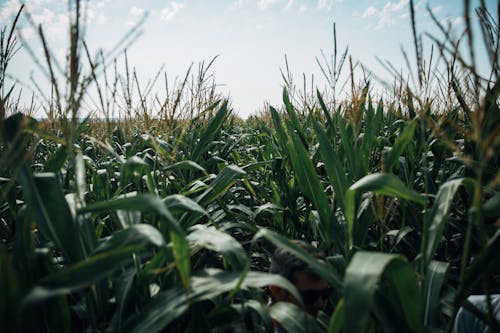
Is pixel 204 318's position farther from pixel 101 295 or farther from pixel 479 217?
pixel 479 217

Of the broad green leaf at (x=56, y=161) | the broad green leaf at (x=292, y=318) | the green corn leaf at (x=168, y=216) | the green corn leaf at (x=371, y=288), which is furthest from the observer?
the broad green leaf at (x=56, y=161)

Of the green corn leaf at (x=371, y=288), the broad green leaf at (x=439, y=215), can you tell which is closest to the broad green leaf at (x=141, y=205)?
the green corn leaf at (x=371, y=288)

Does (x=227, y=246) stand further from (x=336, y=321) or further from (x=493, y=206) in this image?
(x=493, y=206)

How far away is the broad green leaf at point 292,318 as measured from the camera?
0.69 metres

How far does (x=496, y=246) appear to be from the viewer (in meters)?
0.66

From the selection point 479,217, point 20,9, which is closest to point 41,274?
point 20,9

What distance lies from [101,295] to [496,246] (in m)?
0.93

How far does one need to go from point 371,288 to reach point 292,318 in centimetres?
28

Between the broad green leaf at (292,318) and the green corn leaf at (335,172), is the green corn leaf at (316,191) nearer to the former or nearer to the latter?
the green corn leaf at (335,172)

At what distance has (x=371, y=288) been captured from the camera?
487 millimetres

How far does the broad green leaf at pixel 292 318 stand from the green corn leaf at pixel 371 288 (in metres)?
0.15

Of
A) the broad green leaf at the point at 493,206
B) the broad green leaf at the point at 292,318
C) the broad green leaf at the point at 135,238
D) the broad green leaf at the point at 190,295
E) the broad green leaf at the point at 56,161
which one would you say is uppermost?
the broad green leaf at the point at 56,161

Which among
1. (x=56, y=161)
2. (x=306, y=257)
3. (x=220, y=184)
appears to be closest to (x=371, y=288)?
(x=306, y=257)

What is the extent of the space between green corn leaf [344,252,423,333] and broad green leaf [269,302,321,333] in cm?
15
